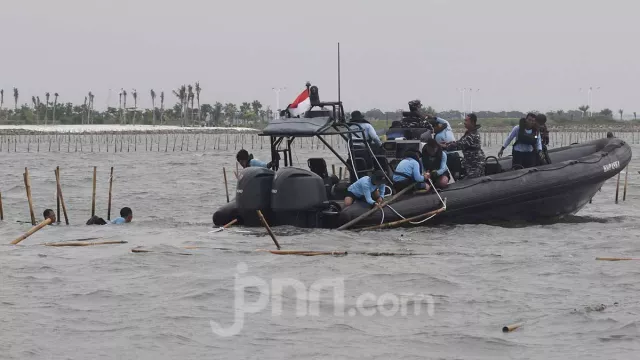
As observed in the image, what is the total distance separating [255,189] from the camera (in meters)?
13.3

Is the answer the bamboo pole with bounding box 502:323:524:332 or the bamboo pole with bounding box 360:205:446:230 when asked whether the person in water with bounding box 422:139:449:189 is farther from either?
the bamboo pole with bounding box 502:323:524:332

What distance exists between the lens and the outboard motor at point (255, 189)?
13297mm

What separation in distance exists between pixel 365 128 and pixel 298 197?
1613 millimetres

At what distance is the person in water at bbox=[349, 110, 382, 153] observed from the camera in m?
14.0

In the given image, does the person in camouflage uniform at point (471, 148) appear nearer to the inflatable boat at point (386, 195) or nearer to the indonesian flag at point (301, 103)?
the inflatable boat at point (386, 195)

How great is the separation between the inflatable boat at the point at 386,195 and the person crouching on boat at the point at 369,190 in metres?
0.11

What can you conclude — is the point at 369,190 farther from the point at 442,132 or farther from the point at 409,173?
the point at 442,132

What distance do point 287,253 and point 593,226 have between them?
5.57 metres

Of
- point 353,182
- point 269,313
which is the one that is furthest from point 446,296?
point 353,182

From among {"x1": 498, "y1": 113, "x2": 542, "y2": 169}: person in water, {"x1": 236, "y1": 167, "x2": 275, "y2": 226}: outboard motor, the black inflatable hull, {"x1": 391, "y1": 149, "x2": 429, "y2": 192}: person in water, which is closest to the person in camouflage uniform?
the black inflatable hull

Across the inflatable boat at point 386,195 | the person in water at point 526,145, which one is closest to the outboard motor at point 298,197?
the inflatable boat at point 386,195

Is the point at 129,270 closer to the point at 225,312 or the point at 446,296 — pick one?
the point at 225,312

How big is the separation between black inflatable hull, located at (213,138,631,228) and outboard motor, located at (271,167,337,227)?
0.04 meters

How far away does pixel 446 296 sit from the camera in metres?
9.82
